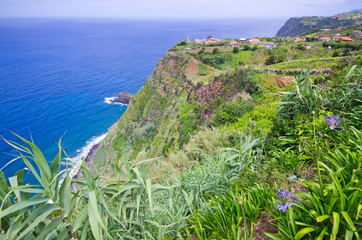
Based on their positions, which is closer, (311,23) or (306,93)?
Answer: (306,93)

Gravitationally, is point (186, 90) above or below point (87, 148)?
above

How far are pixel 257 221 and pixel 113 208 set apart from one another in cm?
208

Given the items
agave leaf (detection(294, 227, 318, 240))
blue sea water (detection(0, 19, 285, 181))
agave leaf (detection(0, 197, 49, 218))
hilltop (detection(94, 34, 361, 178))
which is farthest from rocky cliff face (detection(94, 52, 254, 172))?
agave leaf (detection(0, 197, 49, 218))

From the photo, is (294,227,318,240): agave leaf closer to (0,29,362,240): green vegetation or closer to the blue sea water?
(0,29,362,240): green vegetation

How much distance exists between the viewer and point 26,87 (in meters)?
78.4

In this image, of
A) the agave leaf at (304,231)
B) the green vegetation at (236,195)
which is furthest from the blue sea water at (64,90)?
the agave leaf at (304,231)

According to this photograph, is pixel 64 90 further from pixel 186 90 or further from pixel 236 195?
pixel 236 195

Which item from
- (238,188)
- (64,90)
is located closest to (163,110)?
(238,188)

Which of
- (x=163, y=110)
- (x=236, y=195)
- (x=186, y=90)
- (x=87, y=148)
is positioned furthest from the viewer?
(x=87, y=148)

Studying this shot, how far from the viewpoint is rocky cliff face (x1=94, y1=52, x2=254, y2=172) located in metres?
25.2

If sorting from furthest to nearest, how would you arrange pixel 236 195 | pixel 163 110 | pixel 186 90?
pixel 163 110 < pixel 186 90 < pixel 236 195

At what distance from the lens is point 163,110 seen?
135ft

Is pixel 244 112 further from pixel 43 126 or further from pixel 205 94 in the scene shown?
pixel 43 126

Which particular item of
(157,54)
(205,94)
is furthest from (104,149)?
(157,54)
